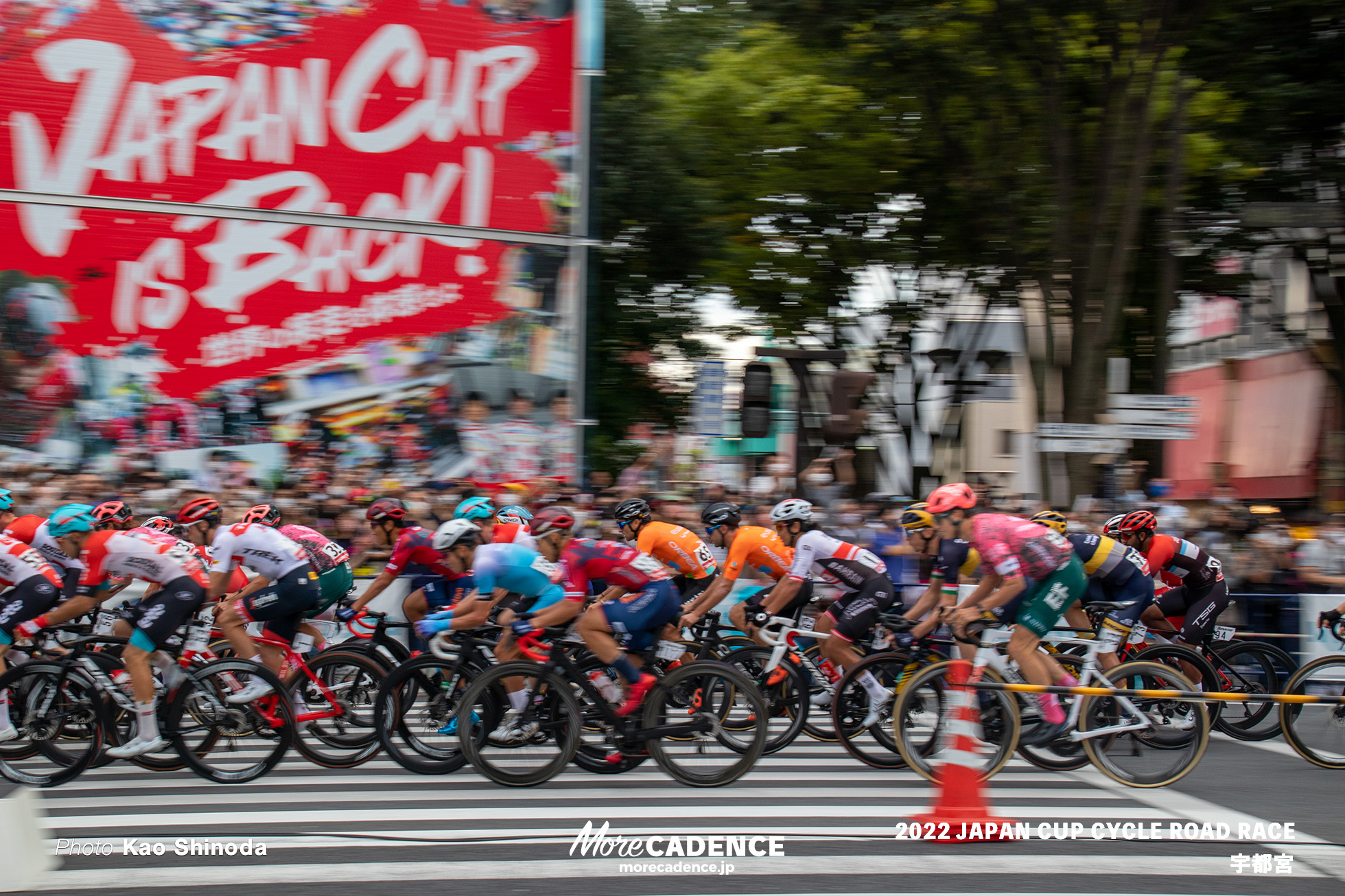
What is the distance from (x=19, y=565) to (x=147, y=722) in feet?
4.95

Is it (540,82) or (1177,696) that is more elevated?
(540,82)

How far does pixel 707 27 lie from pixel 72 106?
11772 mm

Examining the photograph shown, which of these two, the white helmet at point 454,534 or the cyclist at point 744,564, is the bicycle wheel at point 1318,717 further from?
the white helmet at point 454,534

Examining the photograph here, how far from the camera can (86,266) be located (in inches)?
655

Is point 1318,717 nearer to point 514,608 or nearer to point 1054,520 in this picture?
point 1054,520

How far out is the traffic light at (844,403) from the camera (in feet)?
48.4

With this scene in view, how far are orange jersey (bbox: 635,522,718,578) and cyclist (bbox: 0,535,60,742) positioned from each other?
4.44 metres

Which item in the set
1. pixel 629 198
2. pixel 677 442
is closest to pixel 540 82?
pixel 629 198

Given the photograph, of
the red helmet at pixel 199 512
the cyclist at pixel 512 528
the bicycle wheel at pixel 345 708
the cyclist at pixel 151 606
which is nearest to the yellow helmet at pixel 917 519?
the cyclist at pixel 512 528

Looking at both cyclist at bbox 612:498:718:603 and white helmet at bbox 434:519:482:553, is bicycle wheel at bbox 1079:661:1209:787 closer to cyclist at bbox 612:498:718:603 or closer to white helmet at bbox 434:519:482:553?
cyclist at bbox 612:498:718:603

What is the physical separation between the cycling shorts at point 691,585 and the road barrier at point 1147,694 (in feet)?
10.3

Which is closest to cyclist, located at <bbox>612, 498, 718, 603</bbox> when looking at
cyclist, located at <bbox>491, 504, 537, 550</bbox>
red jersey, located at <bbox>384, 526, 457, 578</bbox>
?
cyclist, located at <bbox>491, 504, 537, 550</bbox>

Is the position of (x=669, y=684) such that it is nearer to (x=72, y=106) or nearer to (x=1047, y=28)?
(x=1047, y=28)

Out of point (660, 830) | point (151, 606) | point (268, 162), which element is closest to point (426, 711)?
point (151, 606)
